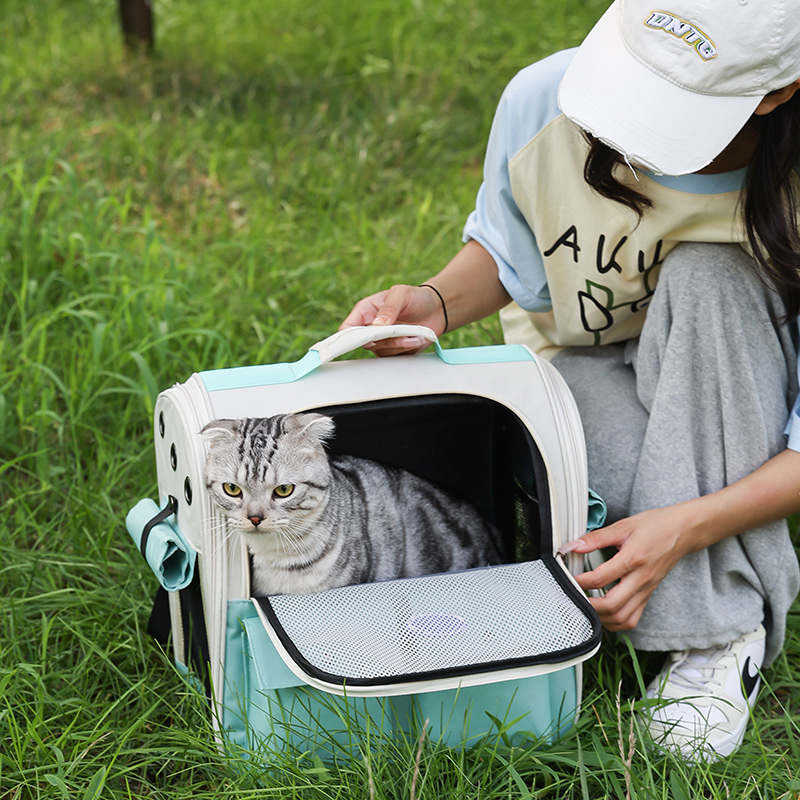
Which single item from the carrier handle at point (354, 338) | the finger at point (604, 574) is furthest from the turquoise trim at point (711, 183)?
the finger at point (604, 574)

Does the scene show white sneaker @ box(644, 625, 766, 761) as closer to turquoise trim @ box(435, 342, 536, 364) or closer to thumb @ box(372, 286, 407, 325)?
turquoise trim @ box(435, 342, 536, 364)

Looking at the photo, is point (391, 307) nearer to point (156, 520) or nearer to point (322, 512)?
point (322, 512)

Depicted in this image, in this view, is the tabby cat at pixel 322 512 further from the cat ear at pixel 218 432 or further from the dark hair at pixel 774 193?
the dark hair at pixel 774 193

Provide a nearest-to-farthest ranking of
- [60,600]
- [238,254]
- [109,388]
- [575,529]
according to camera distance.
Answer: [575,529] → [60,600] → [109,388] → [238,254]

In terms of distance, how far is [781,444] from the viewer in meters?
1.41

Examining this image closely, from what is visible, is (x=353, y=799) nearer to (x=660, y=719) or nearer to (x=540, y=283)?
(x=660, y=719)

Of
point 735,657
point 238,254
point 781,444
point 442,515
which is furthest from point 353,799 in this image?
point 238,254

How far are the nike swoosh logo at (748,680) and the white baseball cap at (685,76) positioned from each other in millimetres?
786

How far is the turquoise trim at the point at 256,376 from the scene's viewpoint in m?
1.27

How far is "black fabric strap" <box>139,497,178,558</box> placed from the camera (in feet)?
4.32

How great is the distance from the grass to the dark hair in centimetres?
66

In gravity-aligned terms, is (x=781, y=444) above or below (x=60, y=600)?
above

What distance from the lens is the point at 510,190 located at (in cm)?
155

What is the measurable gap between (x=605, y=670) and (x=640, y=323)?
60 cm
